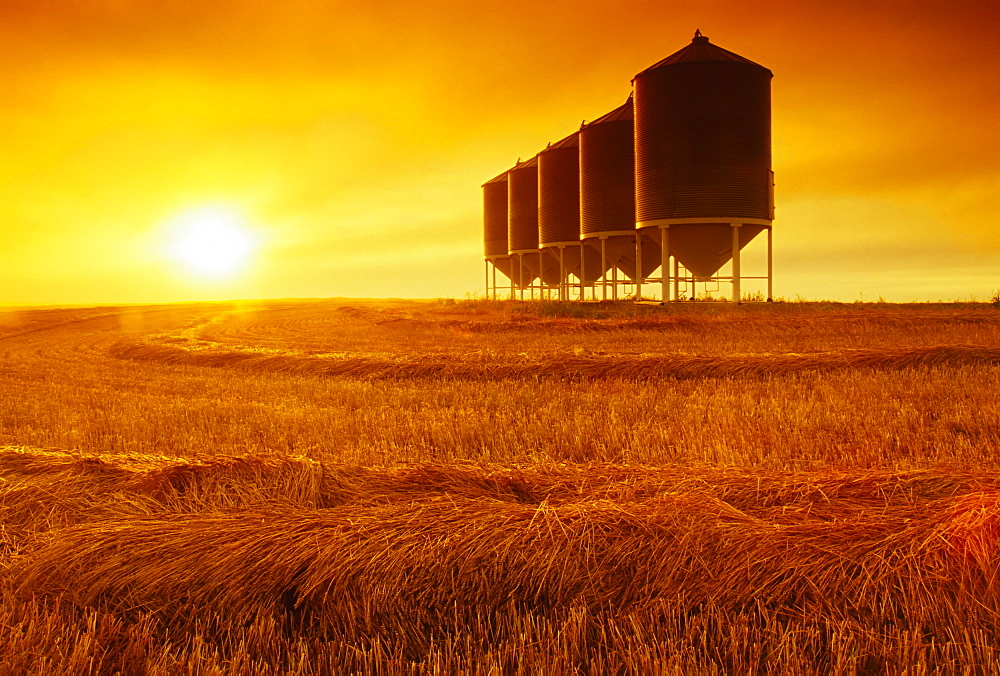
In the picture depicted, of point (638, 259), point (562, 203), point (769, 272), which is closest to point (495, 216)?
point (562, 203)

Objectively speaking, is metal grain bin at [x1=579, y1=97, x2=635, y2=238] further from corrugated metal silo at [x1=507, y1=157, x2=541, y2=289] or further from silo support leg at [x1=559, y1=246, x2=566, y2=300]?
corrugated metal silo at [x1=507, y1=157, x2=541, y2=289]

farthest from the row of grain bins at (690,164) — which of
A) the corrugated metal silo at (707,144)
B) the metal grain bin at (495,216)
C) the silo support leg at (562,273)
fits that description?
the metal grain bin at (495,216)

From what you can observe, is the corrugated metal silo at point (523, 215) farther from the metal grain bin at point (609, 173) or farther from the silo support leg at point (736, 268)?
the silo support leg at point (736, 268)

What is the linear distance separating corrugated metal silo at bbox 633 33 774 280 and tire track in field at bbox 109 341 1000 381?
14423 mm

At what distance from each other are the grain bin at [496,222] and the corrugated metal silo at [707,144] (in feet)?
64.2

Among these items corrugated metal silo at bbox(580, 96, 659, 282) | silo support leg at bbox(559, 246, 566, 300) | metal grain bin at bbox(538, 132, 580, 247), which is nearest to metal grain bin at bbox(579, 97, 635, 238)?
corrugated metal silo at bbox(580, 96, 659, 282)

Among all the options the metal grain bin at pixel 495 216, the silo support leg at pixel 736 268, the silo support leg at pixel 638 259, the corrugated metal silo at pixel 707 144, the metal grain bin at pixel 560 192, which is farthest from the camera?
the metal grain bin at pixel 495 216

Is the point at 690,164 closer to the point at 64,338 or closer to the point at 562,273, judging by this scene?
the point at 562,273

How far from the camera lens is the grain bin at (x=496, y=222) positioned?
44.3 meters

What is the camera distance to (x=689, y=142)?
24125mm

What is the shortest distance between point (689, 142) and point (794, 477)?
22.3m

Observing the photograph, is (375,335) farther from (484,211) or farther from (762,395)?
(484,211)

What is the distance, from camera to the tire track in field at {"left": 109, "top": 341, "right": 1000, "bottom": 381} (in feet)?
32.7

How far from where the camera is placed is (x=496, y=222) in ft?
147
